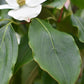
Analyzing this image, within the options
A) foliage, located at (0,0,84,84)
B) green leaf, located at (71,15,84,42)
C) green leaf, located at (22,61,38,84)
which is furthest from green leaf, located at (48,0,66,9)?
green leaf, located at (22,61,38,84)

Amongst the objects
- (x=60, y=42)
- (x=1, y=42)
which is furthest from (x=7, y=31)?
(x=60, y=42)

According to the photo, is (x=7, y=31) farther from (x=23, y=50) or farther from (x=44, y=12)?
(x=44, y=12)

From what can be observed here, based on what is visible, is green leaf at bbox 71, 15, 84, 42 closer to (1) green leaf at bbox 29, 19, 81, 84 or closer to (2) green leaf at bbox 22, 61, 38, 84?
(1) green leaf at bbox 29, 19, 81, 84

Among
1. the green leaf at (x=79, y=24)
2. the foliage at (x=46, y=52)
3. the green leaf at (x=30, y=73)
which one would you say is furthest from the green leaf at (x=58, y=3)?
the green leaf at (x=30, y=73)

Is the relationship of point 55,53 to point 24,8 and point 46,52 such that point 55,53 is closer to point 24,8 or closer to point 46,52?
point 46,52

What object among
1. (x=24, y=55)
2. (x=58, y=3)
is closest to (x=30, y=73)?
(x=24, y=55)

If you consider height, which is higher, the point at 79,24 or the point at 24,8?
the point at 24,8
